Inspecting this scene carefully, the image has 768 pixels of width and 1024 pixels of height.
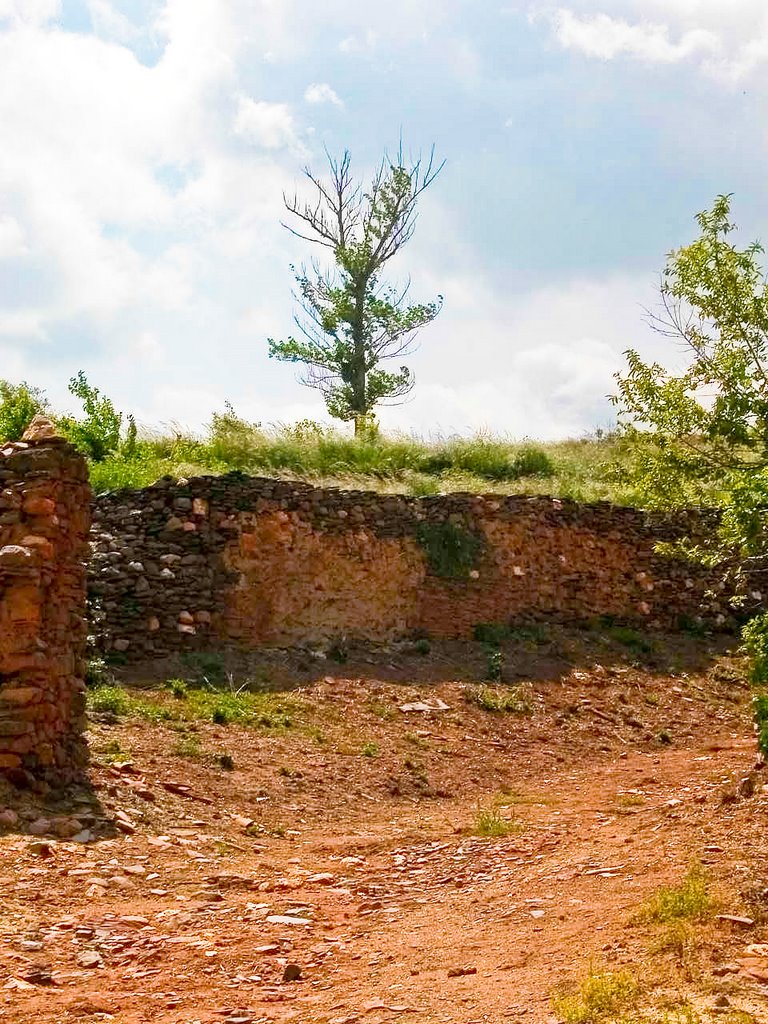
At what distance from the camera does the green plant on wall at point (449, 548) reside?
15.6m

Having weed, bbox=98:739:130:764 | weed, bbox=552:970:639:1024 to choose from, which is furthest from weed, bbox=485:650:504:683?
weed, bbox=552:970:639:1024

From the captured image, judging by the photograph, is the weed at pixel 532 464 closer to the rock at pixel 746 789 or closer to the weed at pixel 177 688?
the weed at pixel 177 688

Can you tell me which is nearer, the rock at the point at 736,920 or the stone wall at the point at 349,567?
the rock at the point at 736,920

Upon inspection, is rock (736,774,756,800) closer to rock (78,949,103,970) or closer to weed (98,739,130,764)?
rock (78,949,103,970)

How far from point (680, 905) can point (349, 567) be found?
10.2 meters

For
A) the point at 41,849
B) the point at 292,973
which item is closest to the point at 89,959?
the point at 292,973

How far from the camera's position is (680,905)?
5.03 m

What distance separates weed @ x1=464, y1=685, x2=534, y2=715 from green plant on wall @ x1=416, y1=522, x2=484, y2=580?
7.33 ft

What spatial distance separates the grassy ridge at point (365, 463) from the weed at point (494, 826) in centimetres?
783

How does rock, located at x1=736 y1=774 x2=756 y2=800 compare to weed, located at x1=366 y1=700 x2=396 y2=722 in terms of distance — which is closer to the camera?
rock, located at x1=736 y1=774 x2=756 y2=800

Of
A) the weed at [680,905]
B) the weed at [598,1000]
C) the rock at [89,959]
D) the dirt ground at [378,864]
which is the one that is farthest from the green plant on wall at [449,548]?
the weed at [598,1000]

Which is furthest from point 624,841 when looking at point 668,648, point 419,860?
point 668,648

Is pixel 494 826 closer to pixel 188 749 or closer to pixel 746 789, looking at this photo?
pixel 746 789

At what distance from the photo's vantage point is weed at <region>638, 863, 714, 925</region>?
4.99 metres
